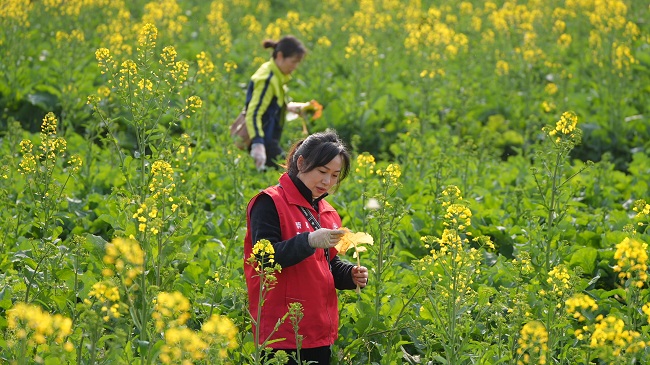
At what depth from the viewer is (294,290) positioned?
4.18m

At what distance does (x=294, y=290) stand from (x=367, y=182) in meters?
2.56

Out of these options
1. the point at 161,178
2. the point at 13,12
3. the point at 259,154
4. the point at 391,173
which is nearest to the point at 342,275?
the point at 391,173

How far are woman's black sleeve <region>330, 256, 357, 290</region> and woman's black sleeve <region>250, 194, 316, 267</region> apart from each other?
0.46 meters

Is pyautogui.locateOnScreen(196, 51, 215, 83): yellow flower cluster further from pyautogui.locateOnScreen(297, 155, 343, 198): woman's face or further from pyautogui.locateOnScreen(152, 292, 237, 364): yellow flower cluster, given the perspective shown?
pyautogui.locateOnScreen(152, 292, 237, 364): yellow flower cluster

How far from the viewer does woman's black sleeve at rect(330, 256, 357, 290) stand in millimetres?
4434

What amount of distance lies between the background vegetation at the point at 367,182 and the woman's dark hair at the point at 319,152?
0.49 m

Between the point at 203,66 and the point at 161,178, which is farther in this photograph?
the point at 203,66

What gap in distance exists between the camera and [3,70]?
1009cm

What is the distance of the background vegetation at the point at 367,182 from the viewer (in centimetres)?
415

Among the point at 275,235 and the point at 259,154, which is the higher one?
the point at 275,235

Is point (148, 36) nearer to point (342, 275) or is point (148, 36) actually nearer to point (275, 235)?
point (275, 235)

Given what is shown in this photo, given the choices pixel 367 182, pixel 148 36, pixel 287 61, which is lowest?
pixel 367 182

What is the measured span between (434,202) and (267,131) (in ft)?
6.10

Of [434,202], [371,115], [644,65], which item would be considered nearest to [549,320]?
[434,202]
